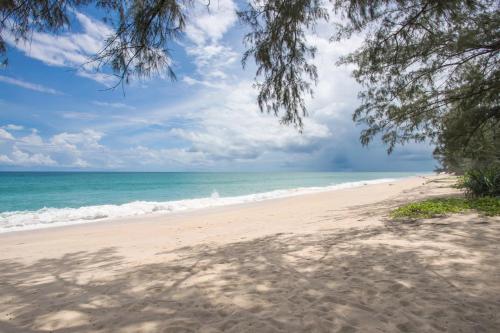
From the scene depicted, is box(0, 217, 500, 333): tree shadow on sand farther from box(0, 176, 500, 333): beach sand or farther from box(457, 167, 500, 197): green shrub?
box(457, 167, 500, 197): green shrub

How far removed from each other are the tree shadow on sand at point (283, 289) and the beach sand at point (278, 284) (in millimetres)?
17

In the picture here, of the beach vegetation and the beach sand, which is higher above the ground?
the beach vegetation

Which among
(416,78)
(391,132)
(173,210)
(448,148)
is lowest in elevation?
(173,210)

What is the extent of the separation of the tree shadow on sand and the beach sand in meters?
0.02

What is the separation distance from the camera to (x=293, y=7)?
201 inches

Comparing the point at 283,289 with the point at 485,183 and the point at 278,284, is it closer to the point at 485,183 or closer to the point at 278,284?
the point at 278,284

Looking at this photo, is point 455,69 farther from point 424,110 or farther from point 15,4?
point 15,4

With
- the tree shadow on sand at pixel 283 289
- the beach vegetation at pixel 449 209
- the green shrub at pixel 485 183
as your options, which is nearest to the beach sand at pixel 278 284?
the tree shadow on sand at pixel 283 289

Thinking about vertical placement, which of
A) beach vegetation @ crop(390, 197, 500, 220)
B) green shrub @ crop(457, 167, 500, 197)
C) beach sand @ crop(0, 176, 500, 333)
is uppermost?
green shrub @ crop(457, 167, 500, 197)

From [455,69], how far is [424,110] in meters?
1.46

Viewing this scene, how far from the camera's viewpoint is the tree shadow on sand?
311 cm

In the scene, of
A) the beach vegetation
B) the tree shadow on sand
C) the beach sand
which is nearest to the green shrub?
the beach vegetation

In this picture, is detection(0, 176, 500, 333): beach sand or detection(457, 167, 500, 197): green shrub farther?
detection(457, 167, 500, 197): green shrub

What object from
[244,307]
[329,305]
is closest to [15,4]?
[244,307]
